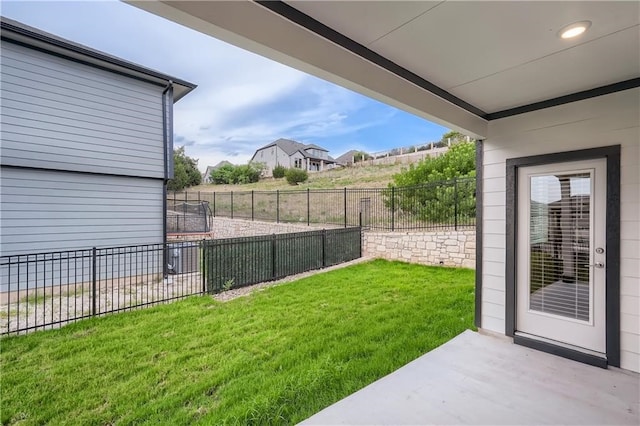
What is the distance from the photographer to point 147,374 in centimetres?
276

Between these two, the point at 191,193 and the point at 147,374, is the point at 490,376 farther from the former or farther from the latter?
the point at 191,193

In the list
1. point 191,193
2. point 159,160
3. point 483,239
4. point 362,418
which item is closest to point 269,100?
point 191,193

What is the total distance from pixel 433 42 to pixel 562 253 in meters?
2.46

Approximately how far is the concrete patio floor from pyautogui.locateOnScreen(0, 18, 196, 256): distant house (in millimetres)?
6381

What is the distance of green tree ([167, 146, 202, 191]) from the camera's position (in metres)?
14.3

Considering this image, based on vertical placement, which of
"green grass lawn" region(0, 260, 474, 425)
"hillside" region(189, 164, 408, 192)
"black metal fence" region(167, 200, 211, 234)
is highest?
"hillside" region(189, 164, 408, 192)

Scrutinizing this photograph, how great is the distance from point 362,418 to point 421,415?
40 cm

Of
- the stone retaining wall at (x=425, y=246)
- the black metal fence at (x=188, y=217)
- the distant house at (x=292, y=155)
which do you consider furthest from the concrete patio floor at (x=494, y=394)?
the distant house at (x=292, y=155)

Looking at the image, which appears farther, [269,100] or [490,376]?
[269,100]

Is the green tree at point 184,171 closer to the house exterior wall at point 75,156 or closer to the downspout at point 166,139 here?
the downspout at point 166,139

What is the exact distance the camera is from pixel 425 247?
24.4 feet

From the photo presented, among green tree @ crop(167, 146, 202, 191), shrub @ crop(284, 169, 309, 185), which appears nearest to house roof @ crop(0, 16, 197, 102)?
green tree @ crop(167, 146, 202, 191)

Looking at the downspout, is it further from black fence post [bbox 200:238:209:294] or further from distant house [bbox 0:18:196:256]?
black fence post [bbox 200:238:209:294]

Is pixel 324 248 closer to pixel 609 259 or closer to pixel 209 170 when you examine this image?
pixel 609 259
